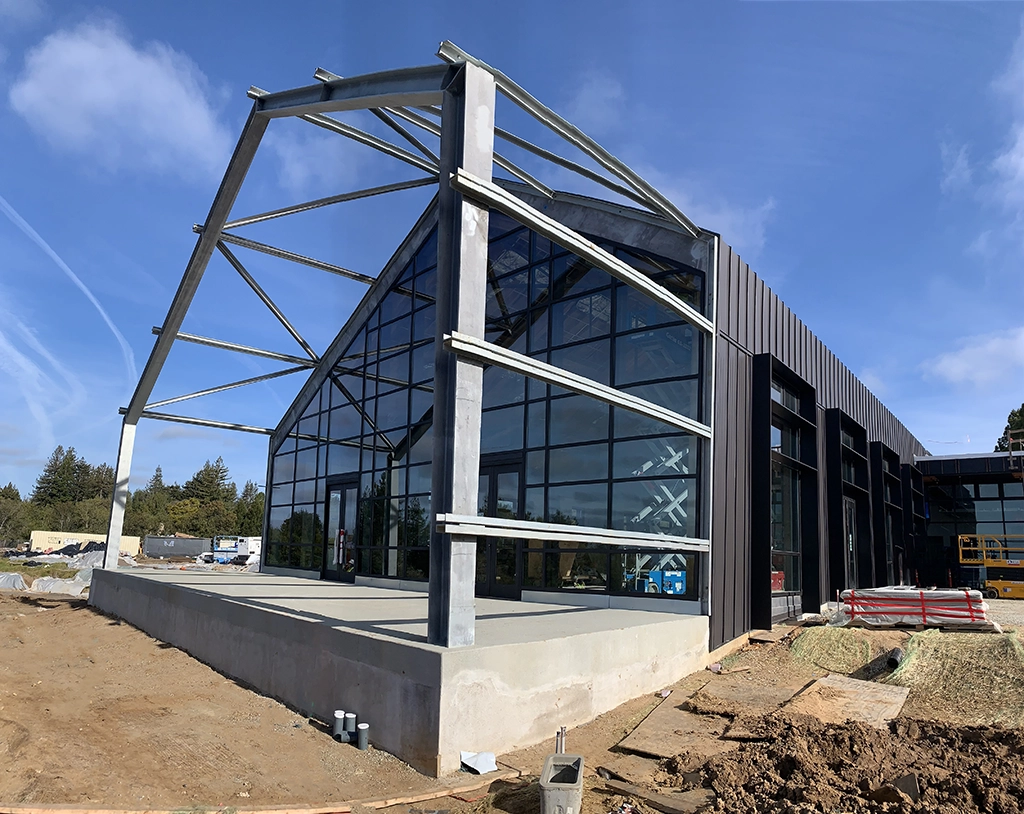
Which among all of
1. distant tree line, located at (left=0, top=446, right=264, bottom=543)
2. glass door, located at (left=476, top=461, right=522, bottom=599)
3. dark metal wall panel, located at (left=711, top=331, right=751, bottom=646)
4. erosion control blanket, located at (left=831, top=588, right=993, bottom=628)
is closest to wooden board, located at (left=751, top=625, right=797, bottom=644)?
dark metal wall panel, located at (left=711, top=331, right=751, bottom=646)

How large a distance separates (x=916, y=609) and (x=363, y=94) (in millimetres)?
12157

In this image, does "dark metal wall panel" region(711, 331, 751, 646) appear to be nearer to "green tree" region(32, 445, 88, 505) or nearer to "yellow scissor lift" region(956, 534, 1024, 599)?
"yellow scissor lift" region(956, 534, 1024, 599)

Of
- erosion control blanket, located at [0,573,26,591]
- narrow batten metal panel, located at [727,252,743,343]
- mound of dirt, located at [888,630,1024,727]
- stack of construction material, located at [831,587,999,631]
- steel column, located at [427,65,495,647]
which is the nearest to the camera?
steel column, located at [427,65,495,647]

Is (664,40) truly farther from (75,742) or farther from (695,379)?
(75,742)

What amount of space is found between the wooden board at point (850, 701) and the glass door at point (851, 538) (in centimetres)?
979

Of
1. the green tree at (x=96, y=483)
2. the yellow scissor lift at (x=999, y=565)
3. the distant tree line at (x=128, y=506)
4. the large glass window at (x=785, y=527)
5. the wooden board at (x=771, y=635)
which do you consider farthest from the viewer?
Result: the green tree at (x=96, y=483)

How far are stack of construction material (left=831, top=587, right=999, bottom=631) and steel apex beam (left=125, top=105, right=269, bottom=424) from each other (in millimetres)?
13181

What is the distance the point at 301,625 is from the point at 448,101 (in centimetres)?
634

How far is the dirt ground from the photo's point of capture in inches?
213

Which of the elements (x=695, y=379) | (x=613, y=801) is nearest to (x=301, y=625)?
(x=613, y=801)

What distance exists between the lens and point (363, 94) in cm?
923

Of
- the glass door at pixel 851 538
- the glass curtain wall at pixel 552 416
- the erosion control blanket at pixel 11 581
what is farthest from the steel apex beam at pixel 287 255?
the erosion control blanket at pixel 11 581

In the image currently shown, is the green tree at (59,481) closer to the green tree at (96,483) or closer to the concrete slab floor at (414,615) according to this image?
the green tree at (96,483)

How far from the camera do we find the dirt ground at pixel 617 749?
17.7 ft
